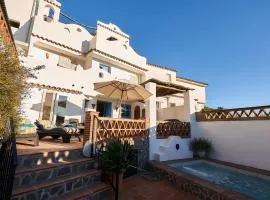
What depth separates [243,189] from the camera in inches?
242

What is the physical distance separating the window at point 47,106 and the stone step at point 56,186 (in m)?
8.64

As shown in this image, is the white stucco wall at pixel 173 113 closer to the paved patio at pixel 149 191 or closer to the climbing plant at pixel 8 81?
the paved patio at pixel 149 191

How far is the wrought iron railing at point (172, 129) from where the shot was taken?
1121cm

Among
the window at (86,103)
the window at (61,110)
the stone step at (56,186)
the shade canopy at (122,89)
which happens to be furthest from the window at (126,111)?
the stone step at (56,186)

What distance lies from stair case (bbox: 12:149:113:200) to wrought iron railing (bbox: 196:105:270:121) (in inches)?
345

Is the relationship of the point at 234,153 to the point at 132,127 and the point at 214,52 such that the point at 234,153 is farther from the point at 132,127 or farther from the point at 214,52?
the point at 214,52

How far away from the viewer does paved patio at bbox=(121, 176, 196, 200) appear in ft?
19.9

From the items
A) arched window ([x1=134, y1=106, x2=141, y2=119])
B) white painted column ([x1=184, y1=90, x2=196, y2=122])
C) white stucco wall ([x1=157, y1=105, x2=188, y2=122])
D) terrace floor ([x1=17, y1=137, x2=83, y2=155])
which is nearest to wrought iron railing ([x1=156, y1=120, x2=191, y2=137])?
white painted column ([x1=184, y1=90, x2=196, y2=122])

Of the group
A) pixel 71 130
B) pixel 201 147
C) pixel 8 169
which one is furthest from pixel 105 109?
pixel 8 169

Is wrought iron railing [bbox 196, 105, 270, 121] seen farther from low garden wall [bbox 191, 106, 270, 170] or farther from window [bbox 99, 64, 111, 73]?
window [bbox 99, 64, 111, 73]

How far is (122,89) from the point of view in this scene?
11.0 metres

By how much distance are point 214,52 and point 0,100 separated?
1712 centimetres

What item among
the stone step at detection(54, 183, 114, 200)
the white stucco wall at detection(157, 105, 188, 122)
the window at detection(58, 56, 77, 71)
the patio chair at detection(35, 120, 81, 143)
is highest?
the window at detection(58, 56, 77, 71)

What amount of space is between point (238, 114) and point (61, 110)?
13237 millimetres
